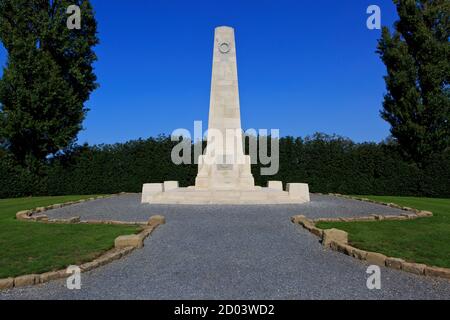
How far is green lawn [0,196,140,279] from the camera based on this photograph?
6.70 meters

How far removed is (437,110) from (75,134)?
2521 cm

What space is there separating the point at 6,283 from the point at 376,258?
6339 mm

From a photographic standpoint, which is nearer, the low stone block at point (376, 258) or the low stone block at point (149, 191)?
the low stone block at point (376, 258)

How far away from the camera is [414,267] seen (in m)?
6.41

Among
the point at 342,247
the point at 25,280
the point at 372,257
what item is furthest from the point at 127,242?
the point at 372,257

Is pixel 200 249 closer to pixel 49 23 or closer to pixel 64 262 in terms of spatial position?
pixel 64 262

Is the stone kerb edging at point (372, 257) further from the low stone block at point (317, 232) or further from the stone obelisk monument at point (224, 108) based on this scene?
the stone obelisk monument at point (224, 108)

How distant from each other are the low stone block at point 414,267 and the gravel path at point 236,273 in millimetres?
171

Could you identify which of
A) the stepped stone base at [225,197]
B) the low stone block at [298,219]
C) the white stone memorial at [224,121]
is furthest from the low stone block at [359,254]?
the white stone memorial at [224,121]

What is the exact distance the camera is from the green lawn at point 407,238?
741 centimetres

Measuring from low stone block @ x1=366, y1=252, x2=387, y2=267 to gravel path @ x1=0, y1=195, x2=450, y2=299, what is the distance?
0.31 m

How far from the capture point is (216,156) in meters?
21.1
